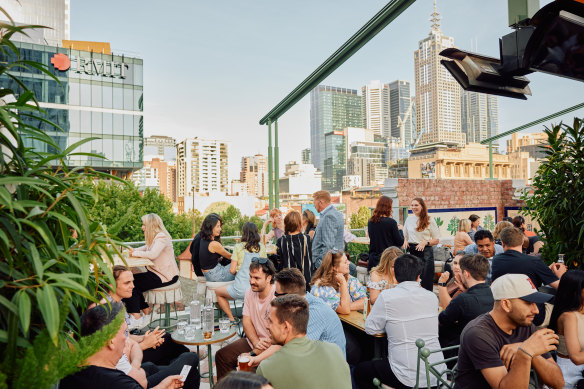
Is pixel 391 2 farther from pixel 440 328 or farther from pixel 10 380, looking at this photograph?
pixel 10 380

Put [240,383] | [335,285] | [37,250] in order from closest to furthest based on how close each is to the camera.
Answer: [37,250] → [240,383] → [335,285]

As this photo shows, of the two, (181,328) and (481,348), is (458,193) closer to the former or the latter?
(181,328)

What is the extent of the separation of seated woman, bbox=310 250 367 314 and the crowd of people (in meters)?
0.01

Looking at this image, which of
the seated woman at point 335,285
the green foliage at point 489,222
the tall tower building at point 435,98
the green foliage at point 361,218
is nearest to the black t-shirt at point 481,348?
the seated woman at point 335,285

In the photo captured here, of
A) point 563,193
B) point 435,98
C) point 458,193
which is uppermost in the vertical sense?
point 435,98

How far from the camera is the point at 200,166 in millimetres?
168000

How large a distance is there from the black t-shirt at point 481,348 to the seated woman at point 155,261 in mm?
3592

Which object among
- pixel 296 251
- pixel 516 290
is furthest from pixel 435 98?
pixel 516 290

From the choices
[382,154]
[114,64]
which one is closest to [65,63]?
[114,64]

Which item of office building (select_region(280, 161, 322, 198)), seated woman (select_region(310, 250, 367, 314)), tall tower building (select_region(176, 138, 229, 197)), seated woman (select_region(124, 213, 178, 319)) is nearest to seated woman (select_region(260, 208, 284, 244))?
seated woman (select_region(124, 213, 178, 319))

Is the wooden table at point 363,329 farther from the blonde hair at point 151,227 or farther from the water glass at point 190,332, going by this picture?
the blonde hair at point 151,227

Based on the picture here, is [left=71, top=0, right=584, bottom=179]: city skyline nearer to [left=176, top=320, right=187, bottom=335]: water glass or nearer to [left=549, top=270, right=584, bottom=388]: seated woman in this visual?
[left=176, top=320, right=187, bottom=335]: water glass

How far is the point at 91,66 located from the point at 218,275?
6165cm

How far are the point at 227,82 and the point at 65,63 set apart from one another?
7402 cm
